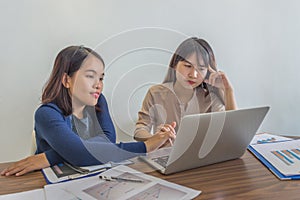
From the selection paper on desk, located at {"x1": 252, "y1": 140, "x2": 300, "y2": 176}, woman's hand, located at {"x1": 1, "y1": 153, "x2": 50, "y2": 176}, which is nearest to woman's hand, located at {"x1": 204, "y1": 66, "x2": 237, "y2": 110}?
paper on desk, located at {"x1": 252, "y1": 140, "x2": 300, "y2": 176}

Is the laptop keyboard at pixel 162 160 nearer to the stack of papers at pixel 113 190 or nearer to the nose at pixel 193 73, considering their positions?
the stack of papers at pixel 113 190

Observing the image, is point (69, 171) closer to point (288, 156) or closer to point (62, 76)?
point (62, 76)

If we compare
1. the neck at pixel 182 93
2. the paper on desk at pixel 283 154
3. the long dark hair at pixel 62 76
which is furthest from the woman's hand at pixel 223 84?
the long dark hair at pixel 62 76

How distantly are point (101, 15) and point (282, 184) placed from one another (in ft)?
4.50

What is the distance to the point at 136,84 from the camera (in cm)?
132

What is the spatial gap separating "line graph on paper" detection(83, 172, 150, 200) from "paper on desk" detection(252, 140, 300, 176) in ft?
1.36

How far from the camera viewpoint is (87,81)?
1.18 metres

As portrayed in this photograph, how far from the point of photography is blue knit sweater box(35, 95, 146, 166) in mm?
1018

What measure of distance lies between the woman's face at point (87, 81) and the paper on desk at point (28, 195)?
17.6 inches

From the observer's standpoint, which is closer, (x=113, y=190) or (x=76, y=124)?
(x=113, y=190)

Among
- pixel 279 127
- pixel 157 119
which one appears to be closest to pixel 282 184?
pixel 157 119

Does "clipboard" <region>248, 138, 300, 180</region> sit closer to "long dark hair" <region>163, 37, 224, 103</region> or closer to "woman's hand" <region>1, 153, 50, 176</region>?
"long dark hair" <region>163, 37, 224, 103</region>

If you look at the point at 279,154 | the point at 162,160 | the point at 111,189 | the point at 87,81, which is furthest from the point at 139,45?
the point at 279,154

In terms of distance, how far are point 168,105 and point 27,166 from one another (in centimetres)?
70
